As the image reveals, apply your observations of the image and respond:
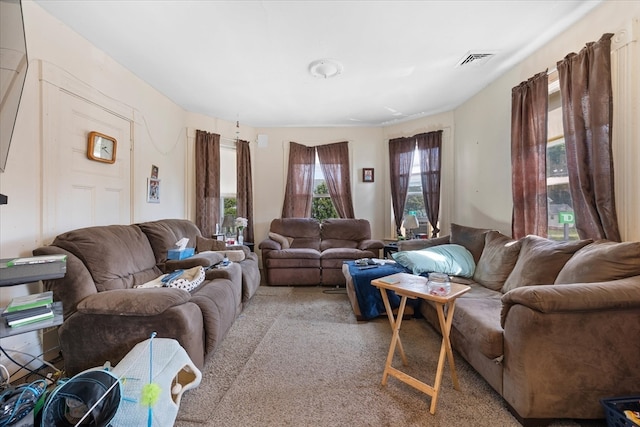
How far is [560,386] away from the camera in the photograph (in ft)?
4.40

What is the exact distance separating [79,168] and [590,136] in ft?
13.6

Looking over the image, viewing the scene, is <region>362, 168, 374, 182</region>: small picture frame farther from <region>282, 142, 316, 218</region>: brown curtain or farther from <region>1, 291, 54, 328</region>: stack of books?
<region>1, 291, 54, 328</region>: stack of books

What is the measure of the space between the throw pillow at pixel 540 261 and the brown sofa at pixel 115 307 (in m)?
2.37

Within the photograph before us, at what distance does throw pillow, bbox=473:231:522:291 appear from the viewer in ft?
7.71

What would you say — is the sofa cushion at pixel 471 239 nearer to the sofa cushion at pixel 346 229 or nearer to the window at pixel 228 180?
the sofa cushion at pixel 346 229

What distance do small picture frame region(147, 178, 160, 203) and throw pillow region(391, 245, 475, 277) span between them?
10.2 ft

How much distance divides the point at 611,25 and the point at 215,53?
10.5 ft

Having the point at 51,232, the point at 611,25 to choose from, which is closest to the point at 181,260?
the point at 51,232

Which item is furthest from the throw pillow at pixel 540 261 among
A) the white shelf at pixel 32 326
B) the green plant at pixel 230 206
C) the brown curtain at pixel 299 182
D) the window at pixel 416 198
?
the green plant at pixel 230 206

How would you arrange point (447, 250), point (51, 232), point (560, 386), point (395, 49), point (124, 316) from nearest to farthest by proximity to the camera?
point (560, 386), point (124, 316), point (51, 232), point (395, 49), point (447, 250)

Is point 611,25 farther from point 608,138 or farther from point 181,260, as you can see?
point 181,260

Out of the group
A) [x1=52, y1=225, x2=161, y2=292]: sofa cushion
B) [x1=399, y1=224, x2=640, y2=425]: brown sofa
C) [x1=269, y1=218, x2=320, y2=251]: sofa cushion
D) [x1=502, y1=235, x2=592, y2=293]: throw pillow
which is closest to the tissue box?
[x1=52, y1=225, x2=161, y2=292]: sofa cushion

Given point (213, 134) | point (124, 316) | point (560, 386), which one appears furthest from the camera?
point (213, 134)

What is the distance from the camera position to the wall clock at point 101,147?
95.3 inches
